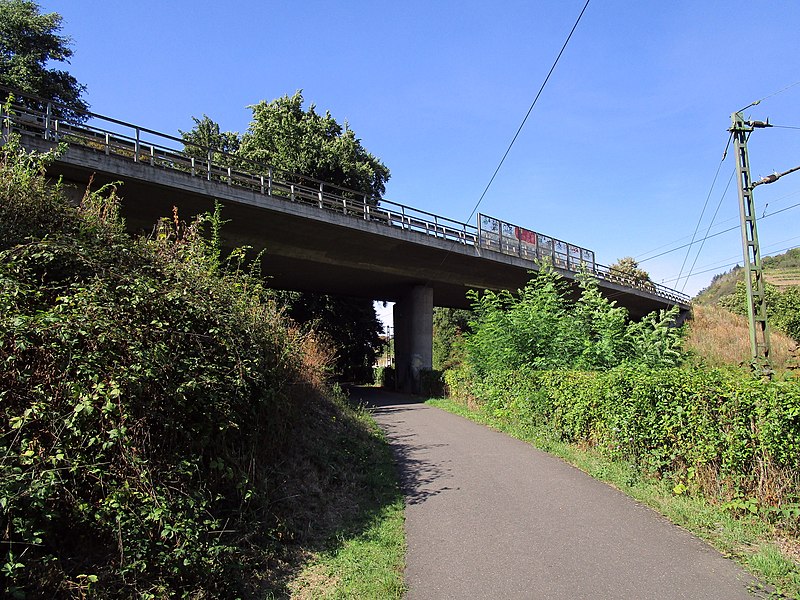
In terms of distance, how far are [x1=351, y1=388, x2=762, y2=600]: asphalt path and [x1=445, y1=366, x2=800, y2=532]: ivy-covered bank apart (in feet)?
2.54

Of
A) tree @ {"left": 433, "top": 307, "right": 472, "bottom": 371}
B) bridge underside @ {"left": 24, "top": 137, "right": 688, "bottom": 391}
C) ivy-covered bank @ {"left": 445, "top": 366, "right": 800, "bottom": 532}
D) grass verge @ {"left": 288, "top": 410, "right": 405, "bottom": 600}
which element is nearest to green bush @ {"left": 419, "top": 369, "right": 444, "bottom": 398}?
bridge underside @ {"left": 24, "top": 137, "right": 688, "bottom": 391}

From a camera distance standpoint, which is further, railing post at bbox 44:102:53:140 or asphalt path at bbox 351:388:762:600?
railing post at bbox 44:102:53:140

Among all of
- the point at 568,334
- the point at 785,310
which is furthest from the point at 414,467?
the point at 785,310

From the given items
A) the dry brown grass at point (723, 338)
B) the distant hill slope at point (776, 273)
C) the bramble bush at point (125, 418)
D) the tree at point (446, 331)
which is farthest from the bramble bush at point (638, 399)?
the distant hill slope at point (776, 273)

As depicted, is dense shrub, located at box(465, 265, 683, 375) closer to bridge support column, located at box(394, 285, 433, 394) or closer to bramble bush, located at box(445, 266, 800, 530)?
bramble bush, located at box(445, 266, 800, 530)

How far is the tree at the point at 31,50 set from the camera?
87.6ft

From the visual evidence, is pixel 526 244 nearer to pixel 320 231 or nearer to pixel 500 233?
pixel 500 233

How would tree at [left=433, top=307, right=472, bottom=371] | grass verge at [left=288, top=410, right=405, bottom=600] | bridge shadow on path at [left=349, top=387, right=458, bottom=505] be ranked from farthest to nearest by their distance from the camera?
tree at [left=433, top=307, right=472, bottom=371] → bridge shadow on path at [left=349, top=387, right=458, bottom=505] → grass verge at [left=288, top=410, right=405, bottom=600]

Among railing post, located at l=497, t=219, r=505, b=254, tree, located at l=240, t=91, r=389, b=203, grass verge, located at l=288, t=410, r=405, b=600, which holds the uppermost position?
tree, located at l=240, t=91, r=389, b=203

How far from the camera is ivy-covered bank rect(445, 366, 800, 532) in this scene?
4.86 meters

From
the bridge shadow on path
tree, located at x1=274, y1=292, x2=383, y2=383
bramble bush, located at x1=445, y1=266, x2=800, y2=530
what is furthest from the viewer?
tree, located at x1=274, y1=292, x2=383, y2=383

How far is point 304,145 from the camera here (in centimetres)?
3212

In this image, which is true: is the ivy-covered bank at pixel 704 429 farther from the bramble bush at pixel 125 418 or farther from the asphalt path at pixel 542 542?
the bramble bush at pixel 125 418

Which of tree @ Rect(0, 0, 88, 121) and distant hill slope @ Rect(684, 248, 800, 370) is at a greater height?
tree @ Rect(0, 0, 88, 121)
